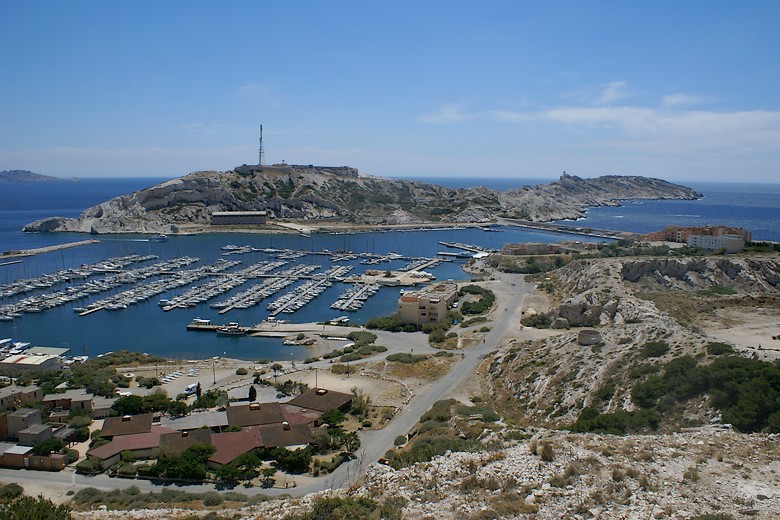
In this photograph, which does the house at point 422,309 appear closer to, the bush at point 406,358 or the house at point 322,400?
the bush at point 406,358

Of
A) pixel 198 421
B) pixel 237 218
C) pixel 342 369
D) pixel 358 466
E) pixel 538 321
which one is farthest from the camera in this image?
pixel 237 218

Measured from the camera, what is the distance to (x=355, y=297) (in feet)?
164

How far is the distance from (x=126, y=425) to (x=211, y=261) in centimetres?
4930

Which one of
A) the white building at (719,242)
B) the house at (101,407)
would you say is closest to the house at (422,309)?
the house at (101,407)

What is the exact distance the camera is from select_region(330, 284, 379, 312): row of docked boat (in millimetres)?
47281

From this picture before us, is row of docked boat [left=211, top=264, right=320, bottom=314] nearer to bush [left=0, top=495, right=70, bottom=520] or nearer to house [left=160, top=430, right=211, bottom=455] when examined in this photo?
house [left=160, top=430, right=211, bottom=455]

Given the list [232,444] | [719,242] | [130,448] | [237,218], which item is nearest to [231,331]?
[130,448]

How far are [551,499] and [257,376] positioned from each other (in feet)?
66.3

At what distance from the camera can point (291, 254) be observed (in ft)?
245

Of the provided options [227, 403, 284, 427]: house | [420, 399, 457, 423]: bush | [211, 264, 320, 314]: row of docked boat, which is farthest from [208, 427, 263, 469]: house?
[211, 264, 320, 314]: row of docked boat

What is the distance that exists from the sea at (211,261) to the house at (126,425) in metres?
13.2

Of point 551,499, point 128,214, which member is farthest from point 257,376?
point 128,214

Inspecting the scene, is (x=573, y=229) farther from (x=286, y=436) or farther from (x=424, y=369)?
(x=286, y=436)

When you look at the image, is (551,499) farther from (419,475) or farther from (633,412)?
(633,412)
